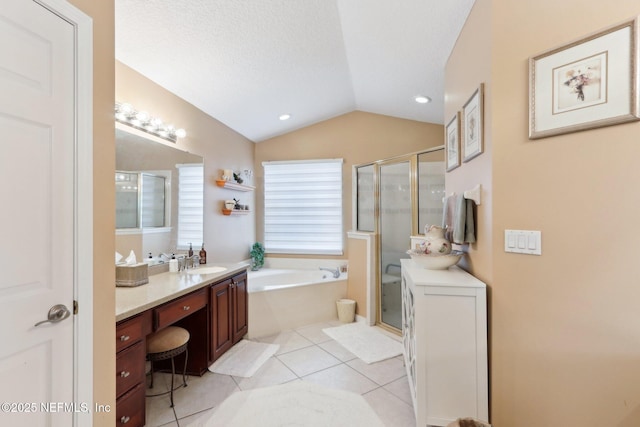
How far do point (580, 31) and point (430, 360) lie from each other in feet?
5.83

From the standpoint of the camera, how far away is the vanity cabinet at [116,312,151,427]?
152cm

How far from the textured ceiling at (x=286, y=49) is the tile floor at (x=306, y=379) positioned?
2.62m

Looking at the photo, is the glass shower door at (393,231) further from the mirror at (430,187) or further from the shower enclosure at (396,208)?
the mirror at (430,187)

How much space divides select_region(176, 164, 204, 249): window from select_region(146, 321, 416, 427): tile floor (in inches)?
51.0

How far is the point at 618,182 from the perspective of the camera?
1.20 m

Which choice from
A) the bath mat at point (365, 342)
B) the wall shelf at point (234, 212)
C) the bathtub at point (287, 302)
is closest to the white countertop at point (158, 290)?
the bathtub at point (287, 302)

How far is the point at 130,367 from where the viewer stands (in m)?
1.59

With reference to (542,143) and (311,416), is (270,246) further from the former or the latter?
(542,143)

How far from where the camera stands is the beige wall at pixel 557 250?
3.94 feet

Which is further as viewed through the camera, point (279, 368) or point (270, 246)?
point (270, 246)

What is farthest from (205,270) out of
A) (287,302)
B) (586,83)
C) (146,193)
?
(586,83)
